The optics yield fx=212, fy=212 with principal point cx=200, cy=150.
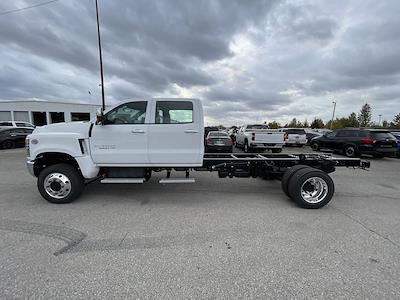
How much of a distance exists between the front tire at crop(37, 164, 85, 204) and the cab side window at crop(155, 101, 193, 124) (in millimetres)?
2138

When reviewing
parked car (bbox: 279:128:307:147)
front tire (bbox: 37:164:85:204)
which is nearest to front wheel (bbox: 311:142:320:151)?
parked car (bbox: 279:128:307:147)

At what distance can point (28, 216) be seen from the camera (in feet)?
12.6

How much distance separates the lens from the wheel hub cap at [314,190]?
436 cm

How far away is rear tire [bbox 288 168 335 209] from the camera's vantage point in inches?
169

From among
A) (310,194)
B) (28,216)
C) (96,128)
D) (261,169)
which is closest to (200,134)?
(261,169)

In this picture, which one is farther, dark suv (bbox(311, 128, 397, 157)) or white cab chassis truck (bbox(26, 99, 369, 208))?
dark suv (bbox(311, 128, 397, 157))

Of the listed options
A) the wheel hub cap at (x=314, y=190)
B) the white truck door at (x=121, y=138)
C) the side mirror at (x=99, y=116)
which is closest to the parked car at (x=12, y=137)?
the white truck door at (x=121, y=138)

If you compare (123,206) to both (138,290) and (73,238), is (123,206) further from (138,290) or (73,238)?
(138,290)

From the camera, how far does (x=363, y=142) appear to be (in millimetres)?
11031

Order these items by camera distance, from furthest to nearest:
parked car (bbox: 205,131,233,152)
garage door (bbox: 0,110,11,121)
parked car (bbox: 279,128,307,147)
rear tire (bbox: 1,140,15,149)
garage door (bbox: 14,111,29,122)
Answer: garage door (bbox: 14,111,29,122) < garage door (bbox: 0,110,11,121) < parked car (bbox: 279,128,307,147) < rear tire (bbox: 1,140,15,149) < parked car (bbox: 205,131,233,152)

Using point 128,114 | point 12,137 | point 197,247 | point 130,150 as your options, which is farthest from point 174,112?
point 12,137

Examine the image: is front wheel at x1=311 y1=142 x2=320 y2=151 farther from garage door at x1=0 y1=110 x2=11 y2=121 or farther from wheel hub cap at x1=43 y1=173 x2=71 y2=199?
garage door at x1=0 y1=110 x2=11 y2=121

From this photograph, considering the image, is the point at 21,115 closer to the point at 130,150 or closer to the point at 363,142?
the point at 130,150

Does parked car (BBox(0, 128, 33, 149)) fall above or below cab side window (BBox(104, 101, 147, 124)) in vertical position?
below
